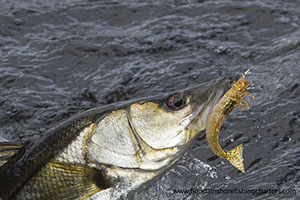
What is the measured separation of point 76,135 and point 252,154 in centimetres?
189

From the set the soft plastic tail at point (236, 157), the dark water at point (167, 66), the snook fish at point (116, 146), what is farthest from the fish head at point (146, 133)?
the dark water at point (167, 66)

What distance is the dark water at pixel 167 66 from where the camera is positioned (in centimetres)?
490

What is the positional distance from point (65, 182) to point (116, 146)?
0.42 metres

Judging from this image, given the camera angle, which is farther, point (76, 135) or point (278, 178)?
point (278, 178)

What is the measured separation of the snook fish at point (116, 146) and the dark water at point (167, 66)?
800 mm

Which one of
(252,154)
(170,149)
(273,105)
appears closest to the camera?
(170,149)

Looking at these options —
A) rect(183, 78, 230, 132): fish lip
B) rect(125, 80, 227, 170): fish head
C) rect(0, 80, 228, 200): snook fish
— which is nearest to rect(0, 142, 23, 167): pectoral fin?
rect(0, 80, 228, 200): snook fish

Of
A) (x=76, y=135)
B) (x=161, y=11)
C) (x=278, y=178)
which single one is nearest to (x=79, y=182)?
(x=76, y=135)

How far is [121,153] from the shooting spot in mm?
3766

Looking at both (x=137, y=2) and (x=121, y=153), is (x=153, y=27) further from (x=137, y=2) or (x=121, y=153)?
(x=121, y=153)

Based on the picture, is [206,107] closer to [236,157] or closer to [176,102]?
[176,102]

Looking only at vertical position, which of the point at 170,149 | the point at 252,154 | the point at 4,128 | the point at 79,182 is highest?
the point at 170,149

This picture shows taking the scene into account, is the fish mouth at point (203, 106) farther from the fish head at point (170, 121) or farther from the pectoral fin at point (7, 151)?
the pectoral fin at point (7, 151)

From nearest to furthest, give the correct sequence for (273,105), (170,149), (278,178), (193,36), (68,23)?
(170,149)
(278,178)
(273,105)
(193,36)
(68,23)
